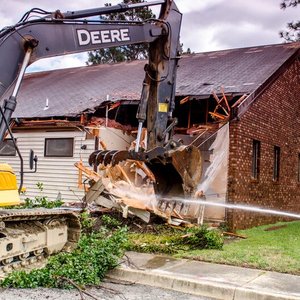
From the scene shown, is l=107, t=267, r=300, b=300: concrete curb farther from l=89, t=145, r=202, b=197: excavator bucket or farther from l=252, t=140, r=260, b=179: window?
l=252, t=140, r=260, b=179: window

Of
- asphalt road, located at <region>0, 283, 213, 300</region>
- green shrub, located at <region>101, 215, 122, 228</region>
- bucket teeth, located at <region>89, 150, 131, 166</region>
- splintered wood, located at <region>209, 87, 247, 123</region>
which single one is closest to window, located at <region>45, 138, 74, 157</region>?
green shrub, located at <region>101, 215, 122, 228</region>

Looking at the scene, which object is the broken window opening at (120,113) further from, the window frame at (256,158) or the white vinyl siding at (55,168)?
the window frame at (256,158)

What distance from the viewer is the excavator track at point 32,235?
6.94 metres

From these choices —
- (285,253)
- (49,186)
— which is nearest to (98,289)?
(285,253)

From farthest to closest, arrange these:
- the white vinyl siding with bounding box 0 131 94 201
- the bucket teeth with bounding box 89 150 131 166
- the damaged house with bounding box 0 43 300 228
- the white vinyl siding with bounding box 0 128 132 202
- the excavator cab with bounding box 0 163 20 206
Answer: the white vinyl siding with bounding box 0 131 94 201, the white vinyl siding with bounding box 0 128 132 202, the damaged house with bounding box 0 43 300 228, the bucket teeth with bounding box 89 150 131 166, the excavator cab with bounding box 0 163 20 206

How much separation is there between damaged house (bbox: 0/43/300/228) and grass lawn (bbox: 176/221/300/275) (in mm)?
1769

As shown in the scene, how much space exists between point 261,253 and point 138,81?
33.3 ft

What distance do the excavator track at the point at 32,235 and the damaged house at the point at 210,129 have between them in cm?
330

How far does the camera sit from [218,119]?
13.7 m

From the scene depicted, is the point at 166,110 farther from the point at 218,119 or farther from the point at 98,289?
the point at 218,119

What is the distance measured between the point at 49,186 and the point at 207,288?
34.2ft

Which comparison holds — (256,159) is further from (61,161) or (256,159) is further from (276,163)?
(61,161)

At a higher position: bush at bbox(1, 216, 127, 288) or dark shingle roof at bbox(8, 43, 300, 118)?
dark shingle roof at bbox(8, 43, 300, 118)

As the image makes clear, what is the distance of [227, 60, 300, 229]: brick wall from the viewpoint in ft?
44.2
